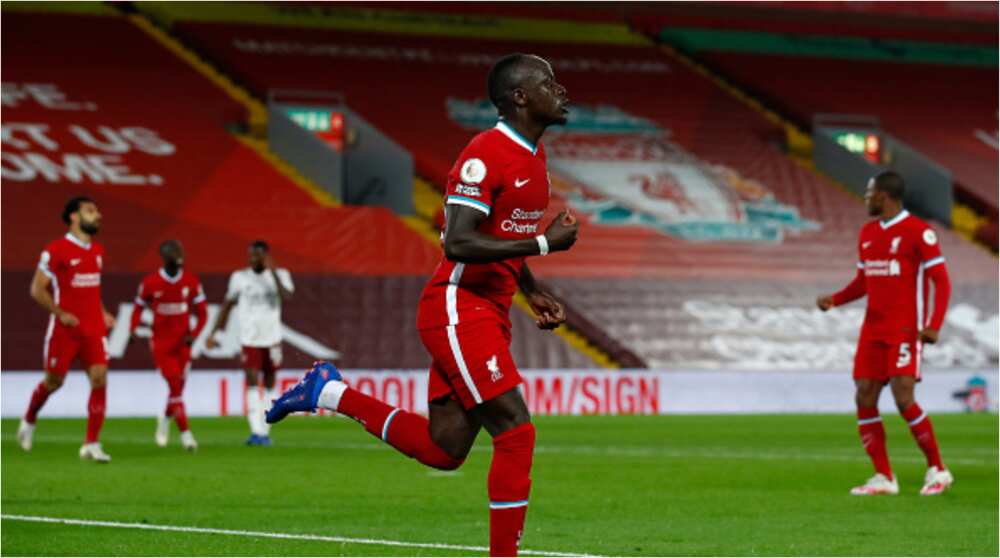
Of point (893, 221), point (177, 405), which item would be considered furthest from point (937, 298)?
point (177, 405)

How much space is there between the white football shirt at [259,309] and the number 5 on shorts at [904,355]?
8.59m

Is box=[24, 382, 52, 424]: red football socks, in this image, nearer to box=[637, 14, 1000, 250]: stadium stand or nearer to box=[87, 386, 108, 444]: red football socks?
box=[87, 386, 108, 444]: red football socks

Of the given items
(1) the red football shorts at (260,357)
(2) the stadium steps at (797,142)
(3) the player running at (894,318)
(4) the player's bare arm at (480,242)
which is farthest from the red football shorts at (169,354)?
(2) the stadium steps at (797,142)

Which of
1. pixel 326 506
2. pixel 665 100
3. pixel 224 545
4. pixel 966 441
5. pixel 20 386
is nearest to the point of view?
pixel 224 545

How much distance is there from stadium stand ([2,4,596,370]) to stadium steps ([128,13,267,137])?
0.23 meters

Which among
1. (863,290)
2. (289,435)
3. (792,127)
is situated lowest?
(289,435)

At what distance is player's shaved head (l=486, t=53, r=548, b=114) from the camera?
7758 millimetres

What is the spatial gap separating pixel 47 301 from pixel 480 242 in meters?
9.26

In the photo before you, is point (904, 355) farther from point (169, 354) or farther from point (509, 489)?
point (169, 354)

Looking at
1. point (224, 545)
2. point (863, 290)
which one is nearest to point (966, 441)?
point (863, 290)

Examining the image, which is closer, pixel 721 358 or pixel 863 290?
pixel 863 290

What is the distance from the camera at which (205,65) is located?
35125mm

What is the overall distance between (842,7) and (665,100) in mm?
5501

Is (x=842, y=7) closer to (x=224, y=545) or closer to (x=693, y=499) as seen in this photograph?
(x=693, y=499)
